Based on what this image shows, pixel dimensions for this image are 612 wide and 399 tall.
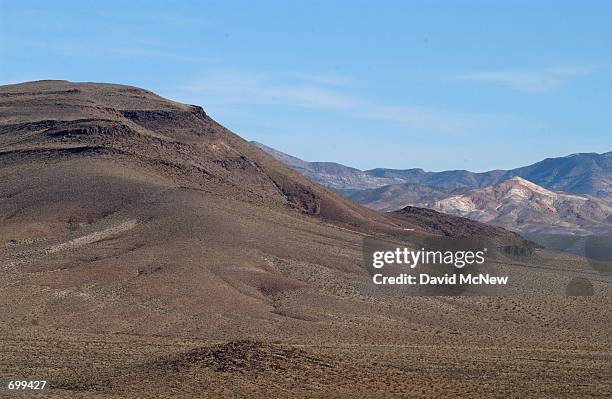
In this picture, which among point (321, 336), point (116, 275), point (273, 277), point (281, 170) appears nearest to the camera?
point (321, 336)

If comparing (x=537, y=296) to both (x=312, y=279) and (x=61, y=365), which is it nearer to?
(x=312, y=279)

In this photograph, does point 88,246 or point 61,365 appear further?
point 88,246

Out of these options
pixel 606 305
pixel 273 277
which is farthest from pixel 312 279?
pixel 606 305

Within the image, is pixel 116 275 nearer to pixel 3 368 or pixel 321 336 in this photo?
pixel 321 336

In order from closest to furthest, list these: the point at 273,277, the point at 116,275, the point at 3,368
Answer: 1. the point at 3,368
2. the point at 116,275
3. the point at 273,277

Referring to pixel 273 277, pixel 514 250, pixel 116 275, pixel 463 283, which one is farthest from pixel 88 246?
pixel 514 250

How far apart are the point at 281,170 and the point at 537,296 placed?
3068 inches

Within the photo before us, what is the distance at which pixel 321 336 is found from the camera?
6981 centimetres

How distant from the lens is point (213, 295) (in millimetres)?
80562

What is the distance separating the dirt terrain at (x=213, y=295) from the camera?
51.1 metres

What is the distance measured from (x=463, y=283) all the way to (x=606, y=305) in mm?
14130

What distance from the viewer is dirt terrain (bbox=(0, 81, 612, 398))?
2013 inches

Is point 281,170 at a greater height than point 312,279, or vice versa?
point 281,170

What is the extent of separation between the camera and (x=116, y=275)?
275 feet
